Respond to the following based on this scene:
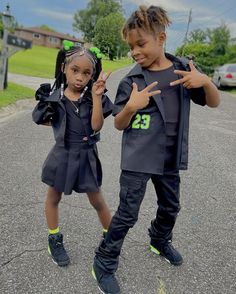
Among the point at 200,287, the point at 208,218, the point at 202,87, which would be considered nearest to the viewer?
the point at 202,87

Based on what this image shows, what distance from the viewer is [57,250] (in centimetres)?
272

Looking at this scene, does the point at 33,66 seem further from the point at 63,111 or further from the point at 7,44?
the point at 63,111

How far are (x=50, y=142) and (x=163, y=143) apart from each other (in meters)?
3.88

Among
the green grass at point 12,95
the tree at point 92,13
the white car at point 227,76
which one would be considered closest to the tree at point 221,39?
the white car at point 227,76

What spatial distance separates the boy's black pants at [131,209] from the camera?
238cm

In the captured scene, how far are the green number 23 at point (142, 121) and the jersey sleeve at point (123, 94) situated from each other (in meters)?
0.12

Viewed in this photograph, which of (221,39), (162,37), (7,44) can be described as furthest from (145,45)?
(221,39)

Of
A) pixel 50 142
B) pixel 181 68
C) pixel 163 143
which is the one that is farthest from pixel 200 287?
pixel 50 142

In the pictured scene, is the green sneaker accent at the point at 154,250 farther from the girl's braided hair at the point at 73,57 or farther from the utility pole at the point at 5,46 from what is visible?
the utility pole at the point at 5,46

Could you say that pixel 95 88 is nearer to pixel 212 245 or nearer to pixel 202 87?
pixel 202 87

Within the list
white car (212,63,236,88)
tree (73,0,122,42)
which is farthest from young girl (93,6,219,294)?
tree (73,0,122,42)

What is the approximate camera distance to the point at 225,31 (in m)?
32.7

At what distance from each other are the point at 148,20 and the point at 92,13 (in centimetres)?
9500

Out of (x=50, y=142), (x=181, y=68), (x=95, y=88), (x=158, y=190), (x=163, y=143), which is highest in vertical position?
(x=181, y=68)
